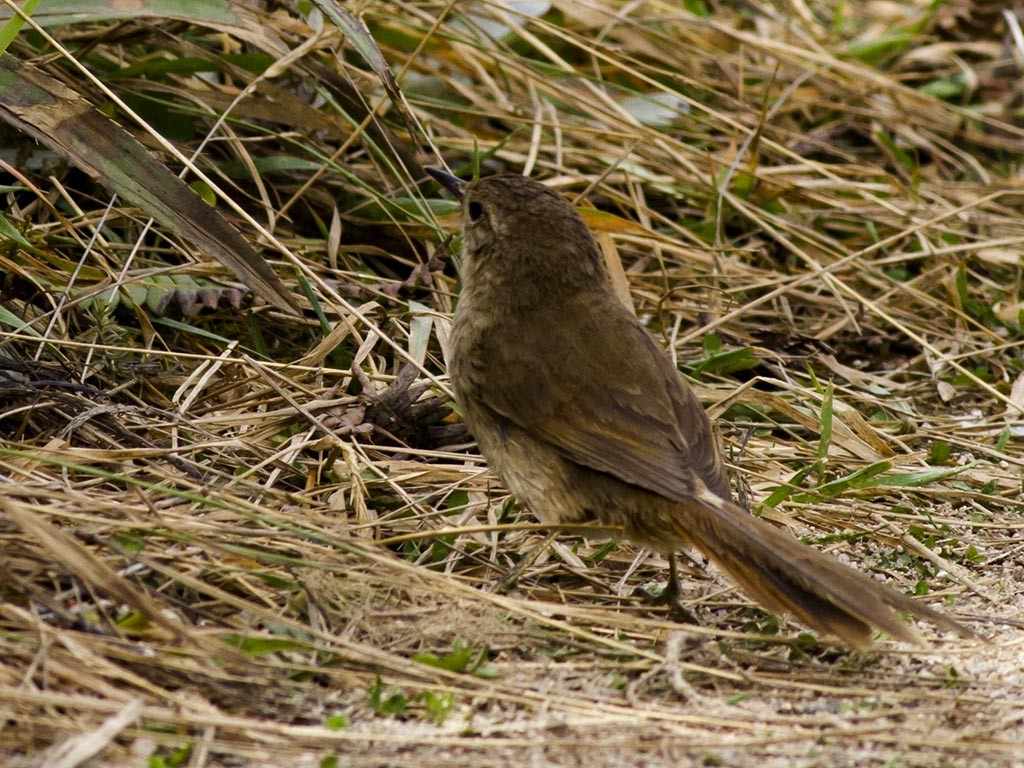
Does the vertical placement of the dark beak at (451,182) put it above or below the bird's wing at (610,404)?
above

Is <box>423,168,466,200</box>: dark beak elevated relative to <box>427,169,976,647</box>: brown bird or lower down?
elevated

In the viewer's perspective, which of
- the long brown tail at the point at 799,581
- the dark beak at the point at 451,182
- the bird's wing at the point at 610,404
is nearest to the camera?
the long brown tail at the point at 799,581

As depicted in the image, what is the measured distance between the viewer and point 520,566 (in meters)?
3.43

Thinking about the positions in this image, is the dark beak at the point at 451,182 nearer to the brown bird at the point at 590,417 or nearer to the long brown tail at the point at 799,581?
the brown bird at the point at 590,417

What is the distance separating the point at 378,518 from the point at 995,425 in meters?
2.23

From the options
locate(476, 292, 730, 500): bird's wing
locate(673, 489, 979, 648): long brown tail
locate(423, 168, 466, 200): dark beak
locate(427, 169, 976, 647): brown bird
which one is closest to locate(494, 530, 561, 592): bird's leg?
locate(427, 169, 976, 647): brown bird

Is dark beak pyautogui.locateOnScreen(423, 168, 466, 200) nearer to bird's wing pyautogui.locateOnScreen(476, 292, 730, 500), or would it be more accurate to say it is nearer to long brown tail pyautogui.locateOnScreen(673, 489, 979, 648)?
bird's wing pyautogui.locateOnScreen(476, 292, 730, 500)

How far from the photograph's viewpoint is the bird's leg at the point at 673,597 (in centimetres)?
342

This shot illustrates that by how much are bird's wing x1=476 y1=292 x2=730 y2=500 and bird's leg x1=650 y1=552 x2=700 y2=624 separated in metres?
0.26

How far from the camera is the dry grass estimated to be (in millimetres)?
2719

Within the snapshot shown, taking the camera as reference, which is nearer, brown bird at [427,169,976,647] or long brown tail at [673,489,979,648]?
long brown tail at [673,489,979,648]

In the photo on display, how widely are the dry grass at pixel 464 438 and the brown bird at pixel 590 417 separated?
18 centimetres

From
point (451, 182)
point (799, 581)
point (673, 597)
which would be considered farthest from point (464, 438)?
point (799, 581)

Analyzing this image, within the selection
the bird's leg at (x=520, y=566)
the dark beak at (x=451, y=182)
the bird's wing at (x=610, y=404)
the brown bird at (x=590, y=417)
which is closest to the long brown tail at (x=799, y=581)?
the brown bird at (x=590, y=417)
